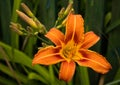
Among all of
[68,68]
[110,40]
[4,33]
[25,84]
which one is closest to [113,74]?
[110,40]

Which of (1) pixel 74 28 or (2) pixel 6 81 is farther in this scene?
(2) pixel 6 81

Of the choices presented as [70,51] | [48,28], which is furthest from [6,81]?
[70,51]

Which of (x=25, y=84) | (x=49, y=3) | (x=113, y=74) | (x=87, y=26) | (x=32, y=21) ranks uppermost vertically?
(x=32, y=21)

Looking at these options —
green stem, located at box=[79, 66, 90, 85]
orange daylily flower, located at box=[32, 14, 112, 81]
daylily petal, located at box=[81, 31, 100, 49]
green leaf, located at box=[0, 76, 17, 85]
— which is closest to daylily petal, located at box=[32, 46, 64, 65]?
orange daylily flower, located at box=[32, 14, 112, 81]

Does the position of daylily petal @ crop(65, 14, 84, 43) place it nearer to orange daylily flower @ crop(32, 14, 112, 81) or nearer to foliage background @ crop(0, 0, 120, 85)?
orange daylily flower @ crop(32, 14, 112, 81)

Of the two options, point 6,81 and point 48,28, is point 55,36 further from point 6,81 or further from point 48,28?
point 6,81

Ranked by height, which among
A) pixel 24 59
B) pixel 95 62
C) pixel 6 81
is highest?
pixel 95 62

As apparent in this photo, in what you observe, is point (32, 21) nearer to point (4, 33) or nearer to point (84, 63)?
point (84, 63)

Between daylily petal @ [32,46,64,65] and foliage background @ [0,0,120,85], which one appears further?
foliage background @ [0,0,120,85]
